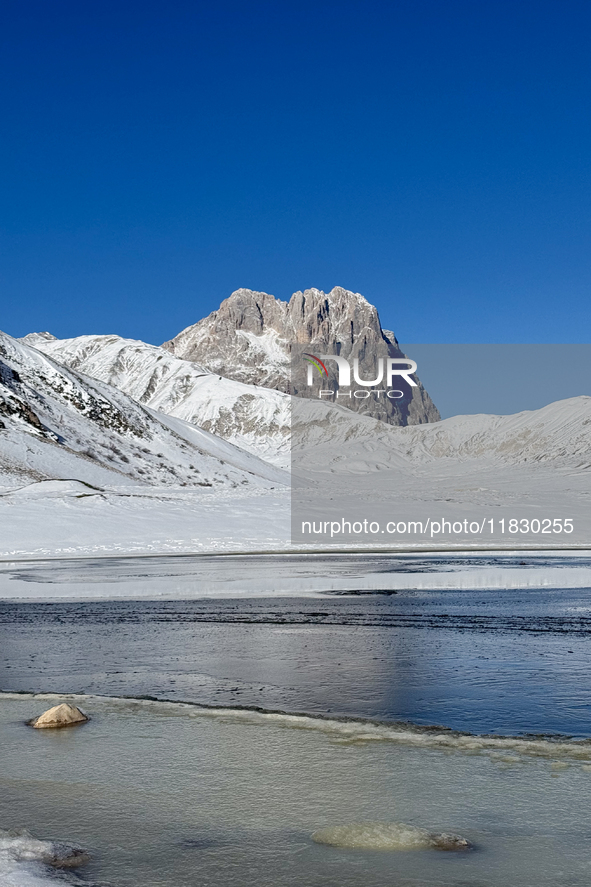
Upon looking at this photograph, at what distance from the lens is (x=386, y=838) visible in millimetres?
4336

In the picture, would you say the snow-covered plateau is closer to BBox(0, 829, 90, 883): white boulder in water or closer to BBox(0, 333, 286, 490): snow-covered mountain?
BBox(0, 333, 286, 490): snow-covered mountain

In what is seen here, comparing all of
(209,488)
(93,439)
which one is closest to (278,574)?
(209,488)

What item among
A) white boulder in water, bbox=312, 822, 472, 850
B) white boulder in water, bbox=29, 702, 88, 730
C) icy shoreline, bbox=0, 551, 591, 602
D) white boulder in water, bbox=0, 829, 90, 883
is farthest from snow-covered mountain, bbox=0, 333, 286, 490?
white boulder in water, bbox=312, 822, 472, 850

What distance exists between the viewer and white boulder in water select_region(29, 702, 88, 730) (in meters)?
6.71

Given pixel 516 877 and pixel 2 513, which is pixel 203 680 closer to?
pixel 516 877

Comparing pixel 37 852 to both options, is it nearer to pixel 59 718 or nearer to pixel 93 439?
pixel 59 718

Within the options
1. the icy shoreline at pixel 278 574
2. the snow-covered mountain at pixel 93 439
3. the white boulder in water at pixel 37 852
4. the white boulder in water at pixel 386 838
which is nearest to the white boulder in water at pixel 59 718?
the white boulder in water at pixel 37 852

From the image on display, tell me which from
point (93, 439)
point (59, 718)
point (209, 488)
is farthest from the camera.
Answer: point (93, 439)

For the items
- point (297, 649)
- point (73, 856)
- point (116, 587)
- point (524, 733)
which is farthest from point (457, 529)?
point (73, 856)

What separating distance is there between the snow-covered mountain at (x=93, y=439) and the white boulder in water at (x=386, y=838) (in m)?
76.5

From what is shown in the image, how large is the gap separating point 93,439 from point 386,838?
107086mm

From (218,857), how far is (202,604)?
11.7 metres

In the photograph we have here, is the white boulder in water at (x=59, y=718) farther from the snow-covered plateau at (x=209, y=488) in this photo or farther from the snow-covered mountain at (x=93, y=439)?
the snow-covered mountain at (x=93, y=439)

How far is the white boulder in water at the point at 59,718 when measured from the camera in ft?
22.0
